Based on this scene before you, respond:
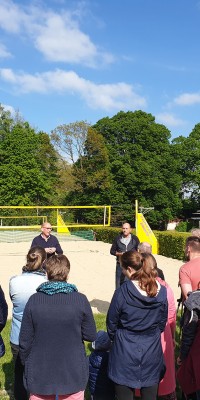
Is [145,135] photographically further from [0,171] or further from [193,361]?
[193,361]

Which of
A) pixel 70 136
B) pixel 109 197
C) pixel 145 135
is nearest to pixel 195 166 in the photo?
pixel 145 135

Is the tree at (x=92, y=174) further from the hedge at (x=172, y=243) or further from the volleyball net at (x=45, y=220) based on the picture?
the hedge at (x=172, y=243)

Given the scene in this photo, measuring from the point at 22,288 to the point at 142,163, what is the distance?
34.3 meters

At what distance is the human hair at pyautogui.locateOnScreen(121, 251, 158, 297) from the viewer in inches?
115

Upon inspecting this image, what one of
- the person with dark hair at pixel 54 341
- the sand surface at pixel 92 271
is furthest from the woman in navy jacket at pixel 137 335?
the sand surface at pixel 92 271

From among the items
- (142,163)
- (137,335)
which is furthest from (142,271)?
(142,163)

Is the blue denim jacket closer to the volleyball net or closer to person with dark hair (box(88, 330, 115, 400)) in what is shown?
person with dark hair (box(88, 330, 115, 400))

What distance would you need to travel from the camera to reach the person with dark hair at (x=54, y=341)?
265 centimetres

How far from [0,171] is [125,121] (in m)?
13.0

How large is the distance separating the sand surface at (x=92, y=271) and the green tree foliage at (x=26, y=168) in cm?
1924

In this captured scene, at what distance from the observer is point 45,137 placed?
133 ft

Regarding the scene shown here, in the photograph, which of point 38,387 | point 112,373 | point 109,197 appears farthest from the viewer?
point 109,197

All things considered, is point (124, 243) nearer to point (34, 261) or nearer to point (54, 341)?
point (34, 261)

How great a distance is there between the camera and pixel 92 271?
12.6 metres
